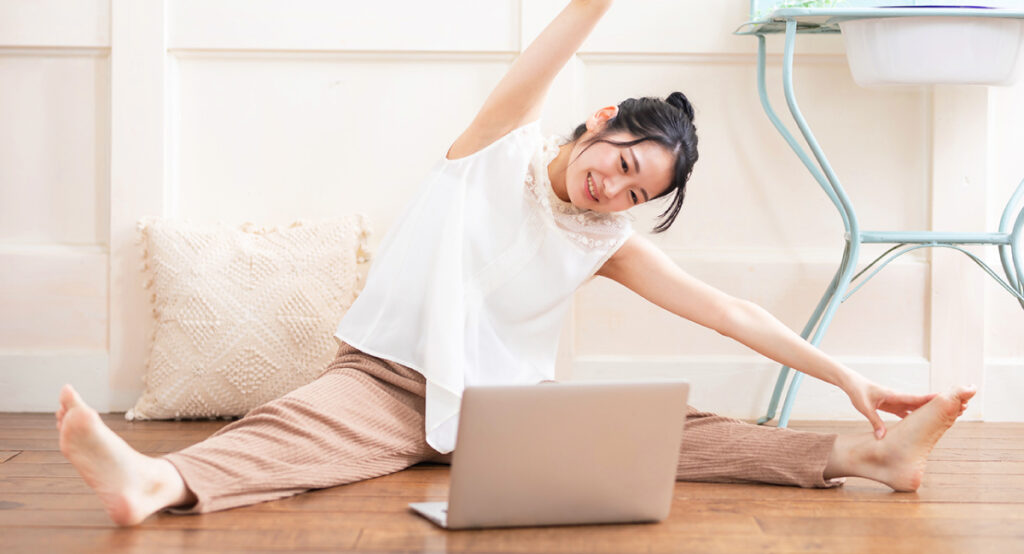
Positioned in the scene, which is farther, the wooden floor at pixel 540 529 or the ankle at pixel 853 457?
the ankle at pixel 853 457

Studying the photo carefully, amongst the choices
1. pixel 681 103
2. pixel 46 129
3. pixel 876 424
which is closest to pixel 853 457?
pixel 876 424

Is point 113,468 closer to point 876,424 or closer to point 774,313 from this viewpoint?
point 876,424

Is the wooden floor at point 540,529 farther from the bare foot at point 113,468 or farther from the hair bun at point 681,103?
the hair bun at point 681,103

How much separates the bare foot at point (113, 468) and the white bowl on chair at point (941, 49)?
4.59 ft

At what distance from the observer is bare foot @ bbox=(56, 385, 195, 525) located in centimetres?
109

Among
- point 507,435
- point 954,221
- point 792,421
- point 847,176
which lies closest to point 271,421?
point 507,435

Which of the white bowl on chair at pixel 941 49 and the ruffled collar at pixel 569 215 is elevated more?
the white bowl on chair at pixel 941 49

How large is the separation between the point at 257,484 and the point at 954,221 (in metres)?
1.57

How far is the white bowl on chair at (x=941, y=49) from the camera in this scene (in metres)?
1.73

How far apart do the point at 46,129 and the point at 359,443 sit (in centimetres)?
114

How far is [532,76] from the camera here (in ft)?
4.83

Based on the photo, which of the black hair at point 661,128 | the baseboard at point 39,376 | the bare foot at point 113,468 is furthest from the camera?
the baseboard at point 39,376

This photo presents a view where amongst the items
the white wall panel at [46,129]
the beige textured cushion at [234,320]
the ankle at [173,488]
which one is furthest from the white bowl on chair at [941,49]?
the white wall panel at [46,129]

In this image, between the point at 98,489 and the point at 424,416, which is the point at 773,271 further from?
the point at 98,489
